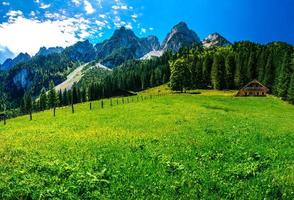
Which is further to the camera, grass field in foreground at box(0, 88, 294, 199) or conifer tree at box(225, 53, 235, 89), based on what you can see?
conifer tree at box(225, 53, 235, 89)

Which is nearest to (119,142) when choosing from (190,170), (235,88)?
(190,170)

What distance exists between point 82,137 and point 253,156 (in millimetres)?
Answer: 13447

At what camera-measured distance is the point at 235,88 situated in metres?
172

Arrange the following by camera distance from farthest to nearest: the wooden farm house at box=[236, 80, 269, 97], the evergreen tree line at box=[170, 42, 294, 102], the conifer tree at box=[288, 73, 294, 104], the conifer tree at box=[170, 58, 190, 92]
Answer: the conifer tree at box=[170, 58, 190, 92] → the evergreen tree line at box=[170, 42, 294, 102] → the wooden farm house at box=[236, 80, 269, 97] → the conifer tree at box=[288, 73, 294, 104]

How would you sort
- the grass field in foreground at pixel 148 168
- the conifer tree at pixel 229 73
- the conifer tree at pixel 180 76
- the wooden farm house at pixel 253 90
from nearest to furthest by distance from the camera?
the grass field in foreground at pixel 148 168
the wooden farm house at pixel 253 90
the conifer tree at pixel 180 76
the conifer tree at pixel 229 73

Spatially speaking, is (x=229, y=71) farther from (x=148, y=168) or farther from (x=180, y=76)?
(x=148, y=168)

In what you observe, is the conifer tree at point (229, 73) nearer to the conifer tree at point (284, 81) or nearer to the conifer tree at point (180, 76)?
the conifer tree at point (180, 76)

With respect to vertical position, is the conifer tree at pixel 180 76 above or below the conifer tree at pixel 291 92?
above

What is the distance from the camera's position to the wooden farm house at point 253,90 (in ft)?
459

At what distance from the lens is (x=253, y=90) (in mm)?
140125

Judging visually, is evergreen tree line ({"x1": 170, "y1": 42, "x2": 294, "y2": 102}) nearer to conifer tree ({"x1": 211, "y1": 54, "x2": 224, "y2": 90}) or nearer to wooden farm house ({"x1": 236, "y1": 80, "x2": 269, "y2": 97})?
conifer tree ({"x1": 211, "y1": 54, "x2": 224, "y2": 90})

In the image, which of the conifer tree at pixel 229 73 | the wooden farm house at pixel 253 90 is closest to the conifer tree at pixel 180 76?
the conifer tree at pixel 229 73

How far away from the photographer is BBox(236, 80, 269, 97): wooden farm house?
14002 centimetres

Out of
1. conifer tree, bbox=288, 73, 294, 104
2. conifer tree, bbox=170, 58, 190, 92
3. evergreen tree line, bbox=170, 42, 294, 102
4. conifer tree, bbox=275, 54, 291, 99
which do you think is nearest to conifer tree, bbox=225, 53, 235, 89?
evergreen tree line, bbox=170, 42, 294, 102
